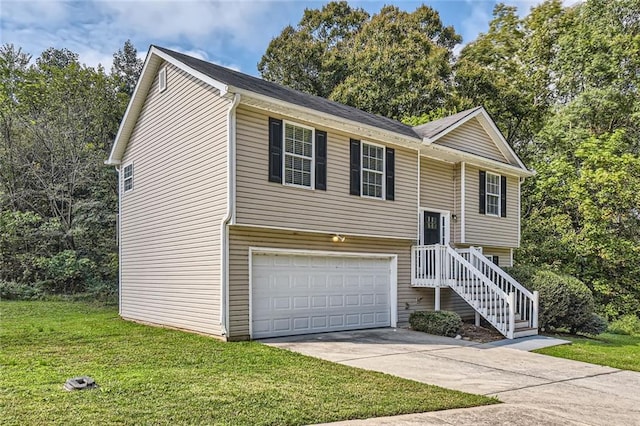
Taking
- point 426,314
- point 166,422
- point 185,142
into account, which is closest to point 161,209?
point 185,142

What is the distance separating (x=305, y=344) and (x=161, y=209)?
4.95 m

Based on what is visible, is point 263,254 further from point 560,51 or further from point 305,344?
point 560,51

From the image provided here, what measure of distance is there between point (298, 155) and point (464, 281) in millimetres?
5203

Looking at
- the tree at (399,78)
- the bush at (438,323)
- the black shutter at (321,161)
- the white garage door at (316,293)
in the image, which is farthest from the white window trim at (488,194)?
the tree at (399,78)

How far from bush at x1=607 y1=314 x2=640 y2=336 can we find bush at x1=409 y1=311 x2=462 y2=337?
7383 mm

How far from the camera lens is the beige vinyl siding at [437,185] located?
13375 millimetres

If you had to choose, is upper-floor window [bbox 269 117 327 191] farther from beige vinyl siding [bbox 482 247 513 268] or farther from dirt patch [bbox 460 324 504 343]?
beige vinyl siding [bbox 482 247 513 268]

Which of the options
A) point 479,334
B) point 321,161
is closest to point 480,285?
point 479,334

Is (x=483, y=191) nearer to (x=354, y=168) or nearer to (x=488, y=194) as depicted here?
(x=488, y=194)

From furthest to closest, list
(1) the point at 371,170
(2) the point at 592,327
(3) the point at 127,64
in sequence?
(3) the point at 127,64, (2) the point at 592,327, (1) the point at 371,170

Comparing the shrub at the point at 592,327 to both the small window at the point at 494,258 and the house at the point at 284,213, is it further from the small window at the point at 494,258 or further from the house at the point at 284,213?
the small window at the point at 494,258

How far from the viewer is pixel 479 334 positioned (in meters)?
11.3

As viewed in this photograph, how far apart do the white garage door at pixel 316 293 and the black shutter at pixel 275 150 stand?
1636 mm

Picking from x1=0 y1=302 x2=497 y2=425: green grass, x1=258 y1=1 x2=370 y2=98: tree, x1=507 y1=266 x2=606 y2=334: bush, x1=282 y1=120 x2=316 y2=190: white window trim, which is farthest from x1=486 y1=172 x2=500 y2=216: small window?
x1=258 y1=1 x2=370 y2=98: tree
